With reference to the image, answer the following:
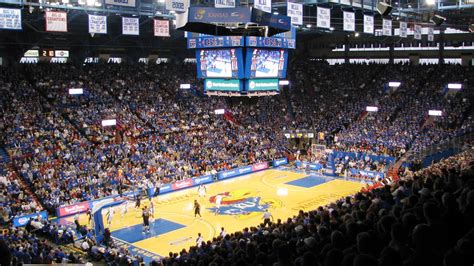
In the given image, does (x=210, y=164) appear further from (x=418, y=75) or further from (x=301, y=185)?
(x=418, y=75)

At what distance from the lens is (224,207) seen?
28812 mm

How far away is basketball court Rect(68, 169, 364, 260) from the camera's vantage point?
23.3 metres

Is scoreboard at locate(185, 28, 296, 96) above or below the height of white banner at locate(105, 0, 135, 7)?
below

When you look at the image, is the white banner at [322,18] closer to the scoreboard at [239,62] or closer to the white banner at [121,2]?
the scoreboard at [239,62]

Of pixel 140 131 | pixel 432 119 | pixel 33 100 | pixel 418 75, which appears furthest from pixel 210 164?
pixel 418 75

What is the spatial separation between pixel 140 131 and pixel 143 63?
12.1 meters

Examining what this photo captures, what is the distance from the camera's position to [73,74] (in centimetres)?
4081

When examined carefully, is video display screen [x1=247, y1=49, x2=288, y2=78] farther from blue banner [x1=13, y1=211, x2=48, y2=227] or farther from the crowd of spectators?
the crowd of spectators

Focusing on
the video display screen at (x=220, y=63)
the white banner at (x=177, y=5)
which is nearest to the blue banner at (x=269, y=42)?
the video display screen at (x=220, y=63)

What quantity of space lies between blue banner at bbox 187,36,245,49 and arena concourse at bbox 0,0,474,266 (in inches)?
22.0

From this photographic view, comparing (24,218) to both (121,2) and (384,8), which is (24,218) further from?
(384,8)

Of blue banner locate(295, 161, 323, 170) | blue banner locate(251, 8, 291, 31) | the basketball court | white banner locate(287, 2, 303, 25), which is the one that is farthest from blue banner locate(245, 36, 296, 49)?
blue banner locate(295, 161, 323, 170)

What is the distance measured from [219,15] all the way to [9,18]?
11.8 metres

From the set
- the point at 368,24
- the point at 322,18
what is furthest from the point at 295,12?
the point at 368,24
